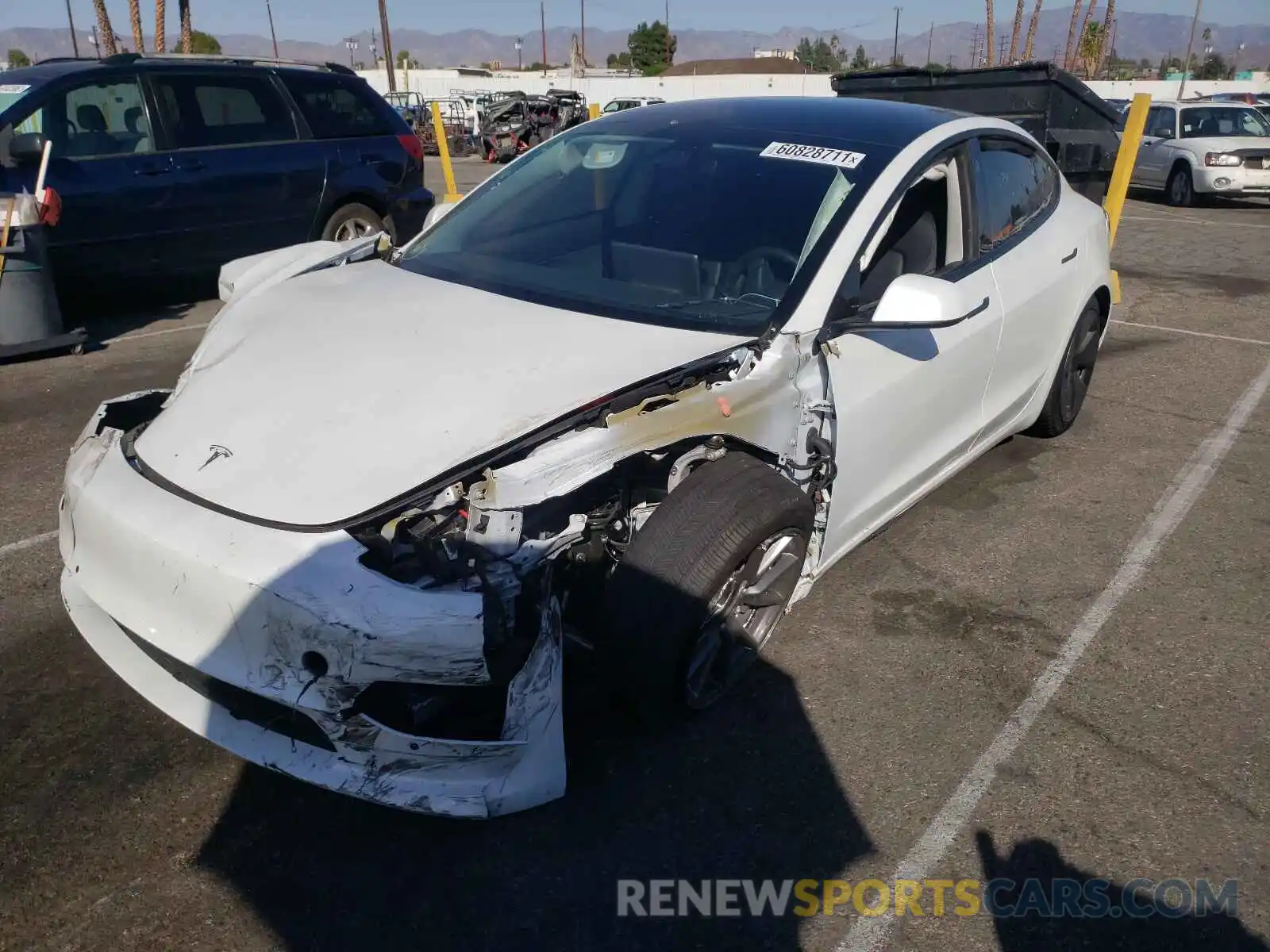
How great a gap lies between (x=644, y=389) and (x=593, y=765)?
1.04m

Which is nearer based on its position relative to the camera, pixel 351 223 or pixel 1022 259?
pixel 1022 259

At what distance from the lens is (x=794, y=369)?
3.00m

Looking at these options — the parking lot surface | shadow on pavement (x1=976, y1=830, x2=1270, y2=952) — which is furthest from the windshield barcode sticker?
shadow on pavement (x1=976, y1=830, x2=1270, y2=952)

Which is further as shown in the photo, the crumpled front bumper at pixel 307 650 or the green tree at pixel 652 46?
the green tree at pixel 652 46

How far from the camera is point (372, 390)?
2.72m

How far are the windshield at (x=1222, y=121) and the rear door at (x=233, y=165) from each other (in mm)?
14652

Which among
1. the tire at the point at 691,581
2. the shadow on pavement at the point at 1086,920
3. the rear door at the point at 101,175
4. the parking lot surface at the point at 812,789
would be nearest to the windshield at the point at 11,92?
the rear door at the point at 101,175

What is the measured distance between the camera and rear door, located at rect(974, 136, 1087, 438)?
401cm

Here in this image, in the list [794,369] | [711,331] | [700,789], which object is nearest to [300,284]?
[711,331]

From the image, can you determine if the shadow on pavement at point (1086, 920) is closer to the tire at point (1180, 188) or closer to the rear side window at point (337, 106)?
the rear side window at point (337, 106)

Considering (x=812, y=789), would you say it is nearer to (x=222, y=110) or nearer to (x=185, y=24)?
(x=222, y=110)

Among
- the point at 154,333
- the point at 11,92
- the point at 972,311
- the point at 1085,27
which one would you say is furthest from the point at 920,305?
the point at 1085,27

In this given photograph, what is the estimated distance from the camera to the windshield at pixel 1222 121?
638 inches

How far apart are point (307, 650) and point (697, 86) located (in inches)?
1902
